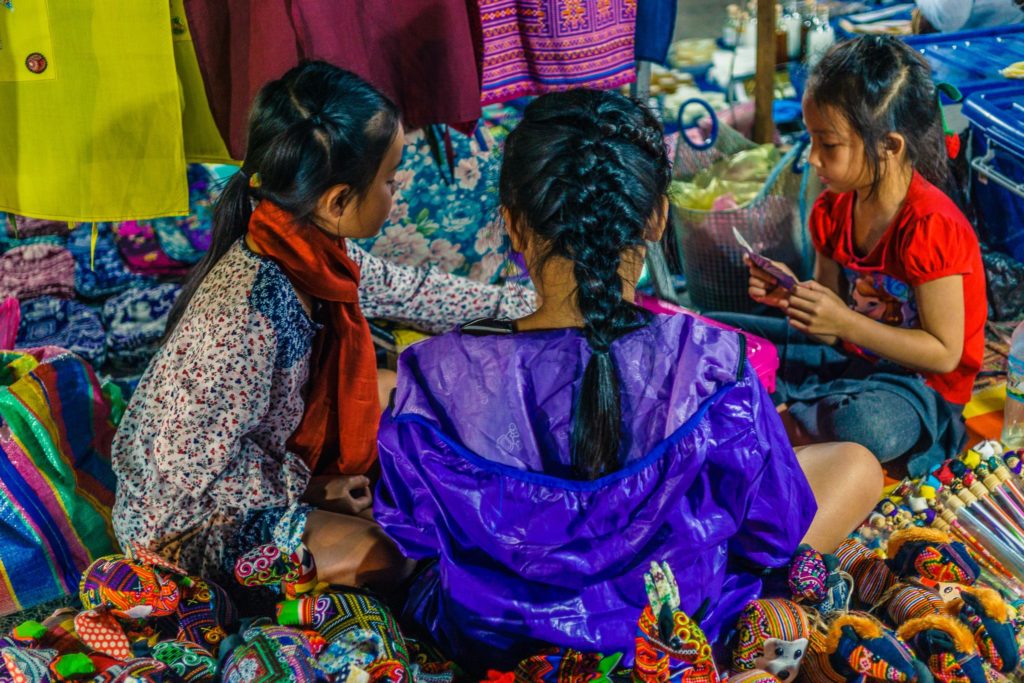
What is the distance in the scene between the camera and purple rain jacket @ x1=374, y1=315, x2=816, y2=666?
1.28 m

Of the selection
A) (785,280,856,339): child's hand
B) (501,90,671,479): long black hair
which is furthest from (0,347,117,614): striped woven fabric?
(785,280,856,339): child's hand

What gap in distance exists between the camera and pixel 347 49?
192cm

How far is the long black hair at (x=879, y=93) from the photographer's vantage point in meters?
1.86

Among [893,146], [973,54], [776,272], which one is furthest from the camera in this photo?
[973,54]

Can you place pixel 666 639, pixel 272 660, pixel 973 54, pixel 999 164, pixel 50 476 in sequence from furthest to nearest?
1. pixel 973 54
2. pixel 999 164
3. pixel 50 476
4. pixel 272 660
5. pixel 666 639

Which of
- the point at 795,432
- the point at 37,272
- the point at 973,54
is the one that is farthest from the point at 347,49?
the point at 973,54

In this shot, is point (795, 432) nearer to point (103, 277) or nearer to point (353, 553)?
point (353, 553)

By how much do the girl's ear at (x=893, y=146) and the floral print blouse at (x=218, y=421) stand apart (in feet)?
3.75

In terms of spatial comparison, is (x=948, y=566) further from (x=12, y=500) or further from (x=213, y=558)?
(x=12, y=500)

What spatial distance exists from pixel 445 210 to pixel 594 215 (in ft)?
4.19

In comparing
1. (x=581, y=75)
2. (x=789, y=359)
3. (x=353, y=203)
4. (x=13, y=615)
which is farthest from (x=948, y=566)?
(x=13, y=615)

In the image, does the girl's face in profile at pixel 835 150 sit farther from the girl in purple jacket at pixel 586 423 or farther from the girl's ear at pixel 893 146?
the girl in purple jacket at pixel 586 423

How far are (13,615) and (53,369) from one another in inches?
19.9

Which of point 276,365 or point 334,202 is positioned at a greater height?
point 334,202
